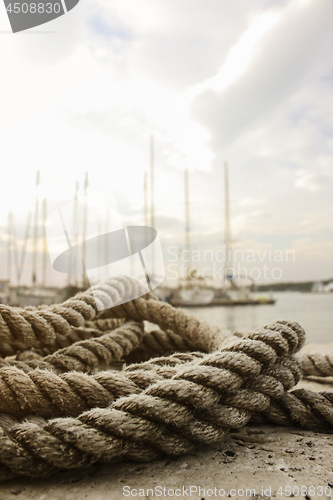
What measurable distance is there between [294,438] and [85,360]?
2.78 ft

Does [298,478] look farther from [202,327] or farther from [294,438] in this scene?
[202,327]

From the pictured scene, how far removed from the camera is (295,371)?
1177 millimetres

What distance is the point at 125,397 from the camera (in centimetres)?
92

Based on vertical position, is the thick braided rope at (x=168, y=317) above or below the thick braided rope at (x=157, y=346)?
above

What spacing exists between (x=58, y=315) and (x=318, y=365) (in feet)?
4.28

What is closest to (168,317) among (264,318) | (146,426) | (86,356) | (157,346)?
(157,346)

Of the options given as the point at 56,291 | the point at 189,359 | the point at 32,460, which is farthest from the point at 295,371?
the point at 56,291

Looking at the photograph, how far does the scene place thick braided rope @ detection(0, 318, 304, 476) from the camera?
80 centimetres

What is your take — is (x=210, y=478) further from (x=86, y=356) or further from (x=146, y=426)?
(x=86, y=356)

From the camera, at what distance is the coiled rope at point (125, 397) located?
82cm

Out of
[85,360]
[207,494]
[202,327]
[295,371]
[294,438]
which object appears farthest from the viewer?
[202,327]

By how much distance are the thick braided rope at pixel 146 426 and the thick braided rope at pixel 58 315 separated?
481mm

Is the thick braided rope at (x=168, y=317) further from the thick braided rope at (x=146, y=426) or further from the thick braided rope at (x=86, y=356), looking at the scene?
the thick braided rope at (x=146, y=426)

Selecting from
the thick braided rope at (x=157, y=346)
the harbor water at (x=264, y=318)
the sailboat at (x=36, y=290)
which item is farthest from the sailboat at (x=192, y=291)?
the thick braided rope at (x=157, y=346)
